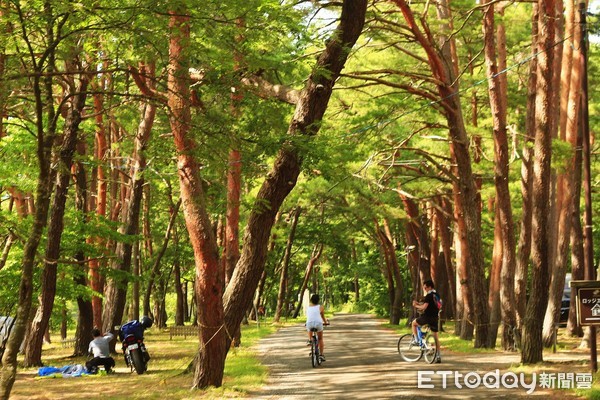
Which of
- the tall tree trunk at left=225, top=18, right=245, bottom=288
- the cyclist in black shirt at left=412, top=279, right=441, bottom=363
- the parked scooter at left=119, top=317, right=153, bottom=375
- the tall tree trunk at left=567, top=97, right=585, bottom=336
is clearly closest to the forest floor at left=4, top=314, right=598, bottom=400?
the parked scooter at left=119, top=317, right=153, bottom=375

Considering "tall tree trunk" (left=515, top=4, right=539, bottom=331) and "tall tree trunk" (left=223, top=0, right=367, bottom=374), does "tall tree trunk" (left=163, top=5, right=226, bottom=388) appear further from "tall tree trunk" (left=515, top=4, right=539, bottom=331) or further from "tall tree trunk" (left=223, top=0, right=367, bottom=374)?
"tall tree trunk" (left=515, top=4, right=539, bottom=331)

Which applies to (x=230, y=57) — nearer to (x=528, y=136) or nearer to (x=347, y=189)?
(x=528, y=136)

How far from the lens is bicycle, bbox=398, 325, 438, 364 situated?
16750mm

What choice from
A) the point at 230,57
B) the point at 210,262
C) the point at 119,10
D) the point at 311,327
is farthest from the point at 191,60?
the point at 311,327

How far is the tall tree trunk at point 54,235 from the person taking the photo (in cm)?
1954

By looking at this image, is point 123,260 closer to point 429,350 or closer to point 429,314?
point 429,314

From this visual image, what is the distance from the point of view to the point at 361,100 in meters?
23.4

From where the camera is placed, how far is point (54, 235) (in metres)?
19.8

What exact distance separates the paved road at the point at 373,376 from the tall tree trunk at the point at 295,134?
194 centimetres

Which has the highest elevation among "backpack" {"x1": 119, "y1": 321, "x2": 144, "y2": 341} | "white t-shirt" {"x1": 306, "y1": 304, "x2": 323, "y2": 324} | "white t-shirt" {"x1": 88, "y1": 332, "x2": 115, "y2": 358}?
"white t-shirt" {"x1": 306, "y1": 304, "x2": 323, "y2": 324}

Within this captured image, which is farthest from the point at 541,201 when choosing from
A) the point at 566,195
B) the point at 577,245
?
the point at 577,245

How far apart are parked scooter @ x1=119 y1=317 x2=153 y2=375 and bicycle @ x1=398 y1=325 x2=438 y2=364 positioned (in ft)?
18.1

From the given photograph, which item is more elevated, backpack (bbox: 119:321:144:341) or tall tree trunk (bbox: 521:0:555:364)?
tall tree trunk (bbox: 521:0:555:364)

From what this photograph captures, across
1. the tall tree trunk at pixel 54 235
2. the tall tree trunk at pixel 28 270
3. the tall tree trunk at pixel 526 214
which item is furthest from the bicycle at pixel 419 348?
the tall tree trunk at pixel 28 270
